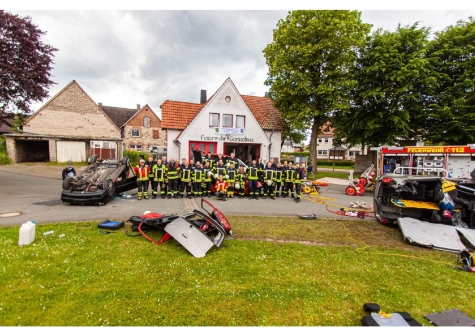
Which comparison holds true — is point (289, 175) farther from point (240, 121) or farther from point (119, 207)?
point (240, 121)

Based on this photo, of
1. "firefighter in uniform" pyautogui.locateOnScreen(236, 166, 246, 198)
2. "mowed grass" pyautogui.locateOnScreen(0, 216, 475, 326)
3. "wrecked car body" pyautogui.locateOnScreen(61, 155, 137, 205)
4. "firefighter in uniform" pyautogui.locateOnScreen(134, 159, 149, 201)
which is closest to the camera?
"mowed grass" pyautogui.locateOnScreen(0, 216, 475, 326)

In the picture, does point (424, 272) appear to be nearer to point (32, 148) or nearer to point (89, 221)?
point (89, 221)

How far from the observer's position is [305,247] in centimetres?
549

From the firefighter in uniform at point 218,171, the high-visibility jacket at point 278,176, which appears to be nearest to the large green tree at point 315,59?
the high-visibility jacket at point 278,176

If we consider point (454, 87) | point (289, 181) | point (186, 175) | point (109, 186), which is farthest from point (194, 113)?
point (454, 87)

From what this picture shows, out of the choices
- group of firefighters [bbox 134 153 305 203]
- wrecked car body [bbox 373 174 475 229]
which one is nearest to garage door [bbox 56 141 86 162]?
group of firefighters [bbox 134 153 305 203]

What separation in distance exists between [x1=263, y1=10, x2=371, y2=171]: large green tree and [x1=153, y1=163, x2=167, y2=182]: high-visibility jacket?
12.8 metres

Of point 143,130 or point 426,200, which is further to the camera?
point 143,130

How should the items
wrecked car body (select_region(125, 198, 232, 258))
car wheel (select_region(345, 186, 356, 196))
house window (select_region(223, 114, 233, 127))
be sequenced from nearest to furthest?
1. wrecked car body (select_region(125, 198, 232, 258))
2. car wheel (select_region(345, 186, 356, 196))
3. house window (select_region(223, 114, 233, 127))

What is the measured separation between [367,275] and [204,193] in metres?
8.46

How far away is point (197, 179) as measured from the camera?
35.5 ft

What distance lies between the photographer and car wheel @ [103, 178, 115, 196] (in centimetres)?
902

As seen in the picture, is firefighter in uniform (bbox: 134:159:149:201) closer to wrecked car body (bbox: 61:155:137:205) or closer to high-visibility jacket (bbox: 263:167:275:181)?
wrecked car body (bbox: 61:155:137:205)

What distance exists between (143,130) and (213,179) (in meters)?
32.9
